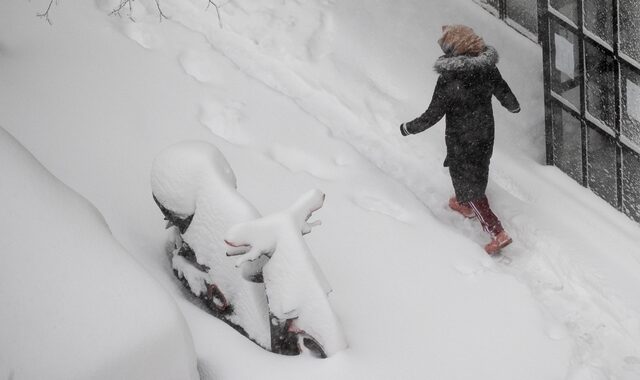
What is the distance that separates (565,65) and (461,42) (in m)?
1.45

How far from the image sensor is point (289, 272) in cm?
367

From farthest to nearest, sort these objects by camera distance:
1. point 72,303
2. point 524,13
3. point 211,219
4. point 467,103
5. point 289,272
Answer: point 524,13 → point 467,103 → point 211,219 → point 289,272 → point 72,303

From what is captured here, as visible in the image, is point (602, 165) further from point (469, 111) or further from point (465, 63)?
point (465, 63)

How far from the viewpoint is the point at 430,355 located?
4.07 meters

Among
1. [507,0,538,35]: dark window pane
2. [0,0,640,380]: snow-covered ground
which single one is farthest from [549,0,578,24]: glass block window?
[507,0,538,35]: dark window pane

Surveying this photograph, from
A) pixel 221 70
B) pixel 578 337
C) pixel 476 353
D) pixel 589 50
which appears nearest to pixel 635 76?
pixel 589 50

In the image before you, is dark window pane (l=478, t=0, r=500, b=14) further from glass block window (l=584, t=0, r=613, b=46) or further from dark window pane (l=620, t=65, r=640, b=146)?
dark window pane (l=620, t=65, r=640, b=146)

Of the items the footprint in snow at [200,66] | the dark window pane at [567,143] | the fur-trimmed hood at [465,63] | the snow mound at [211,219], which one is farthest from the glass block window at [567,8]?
the snow mound at [211,219]

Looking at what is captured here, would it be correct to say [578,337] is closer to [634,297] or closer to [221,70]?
[634,297]

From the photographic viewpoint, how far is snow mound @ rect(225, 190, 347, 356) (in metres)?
3.64

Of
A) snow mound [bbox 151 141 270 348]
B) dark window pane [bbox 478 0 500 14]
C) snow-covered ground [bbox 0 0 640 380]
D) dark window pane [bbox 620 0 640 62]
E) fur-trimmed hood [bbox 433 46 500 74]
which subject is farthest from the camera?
dark window pane [bbox 478 0 500 14]

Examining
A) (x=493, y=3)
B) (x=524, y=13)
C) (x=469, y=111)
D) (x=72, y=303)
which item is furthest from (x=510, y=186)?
(x=72, y=303)

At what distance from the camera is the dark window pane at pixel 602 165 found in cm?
577

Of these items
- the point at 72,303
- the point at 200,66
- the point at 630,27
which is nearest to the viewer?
the point at 72,303
